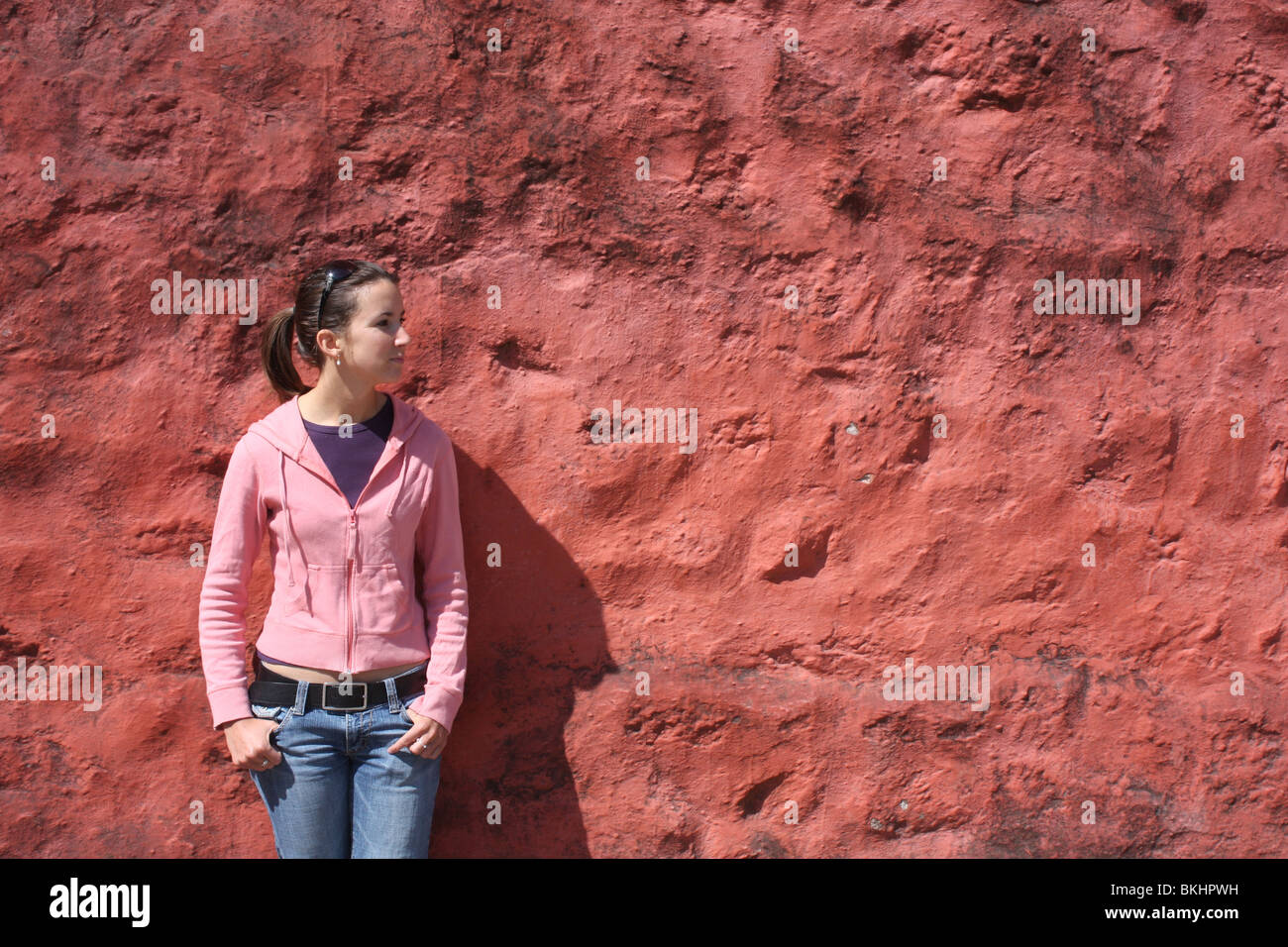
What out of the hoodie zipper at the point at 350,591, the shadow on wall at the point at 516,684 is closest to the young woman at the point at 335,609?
the hoodie zipper at the point at 350,591

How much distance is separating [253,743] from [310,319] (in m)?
1.04

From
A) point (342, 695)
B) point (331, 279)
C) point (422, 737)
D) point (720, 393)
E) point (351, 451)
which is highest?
point (331, 279)

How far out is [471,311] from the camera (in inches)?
114

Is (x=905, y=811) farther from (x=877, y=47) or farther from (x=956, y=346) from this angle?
(x=877, y=47)

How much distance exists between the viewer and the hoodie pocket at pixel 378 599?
100 inches

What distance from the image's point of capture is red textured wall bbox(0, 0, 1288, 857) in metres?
2.83

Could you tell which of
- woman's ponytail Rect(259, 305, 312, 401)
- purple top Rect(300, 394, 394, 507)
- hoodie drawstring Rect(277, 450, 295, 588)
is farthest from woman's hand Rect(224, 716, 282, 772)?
woman's ponytail Rect(259, 305, 312, 401)

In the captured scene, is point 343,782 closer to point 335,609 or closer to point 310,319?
point 335,609

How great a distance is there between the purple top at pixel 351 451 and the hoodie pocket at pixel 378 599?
0.18 meters

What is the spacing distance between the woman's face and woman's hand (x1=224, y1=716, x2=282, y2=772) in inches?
35.2

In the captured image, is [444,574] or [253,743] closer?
[253,743]

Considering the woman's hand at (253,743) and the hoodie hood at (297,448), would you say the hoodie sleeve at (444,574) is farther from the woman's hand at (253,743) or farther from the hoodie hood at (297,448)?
the woman's hand at (253,743)

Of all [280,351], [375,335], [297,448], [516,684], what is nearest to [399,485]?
[297,448]

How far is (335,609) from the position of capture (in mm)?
2539
